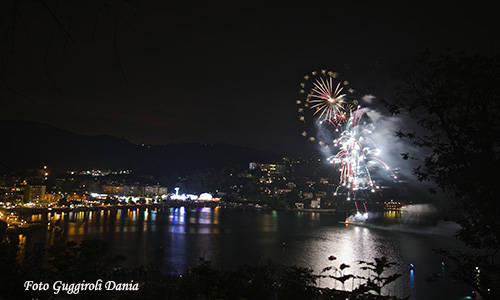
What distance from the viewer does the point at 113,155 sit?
90688 mm

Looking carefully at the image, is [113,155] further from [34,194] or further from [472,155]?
[472,155]

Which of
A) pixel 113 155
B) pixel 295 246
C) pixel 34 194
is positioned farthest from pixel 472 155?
pixel 113 155

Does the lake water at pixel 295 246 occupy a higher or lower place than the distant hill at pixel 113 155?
lower

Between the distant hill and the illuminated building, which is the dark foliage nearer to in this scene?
the illuminated building

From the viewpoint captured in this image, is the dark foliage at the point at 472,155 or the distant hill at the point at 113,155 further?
the distant hill at the point at 113,155

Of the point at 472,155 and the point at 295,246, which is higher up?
the point at 472,155

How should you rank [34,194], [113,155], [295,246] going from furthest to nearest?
[113,155] < [34,194] < [295,246]

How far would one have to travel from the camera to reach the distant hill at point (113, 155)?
206 feet

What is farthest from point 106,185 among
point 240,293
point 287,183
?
point 240,293

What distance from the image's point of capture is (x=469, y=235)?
5.17ft

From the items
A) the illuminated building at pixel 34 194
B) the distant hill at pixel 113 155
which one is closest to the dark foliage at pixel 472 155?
the illuminated building at pixel 34 194

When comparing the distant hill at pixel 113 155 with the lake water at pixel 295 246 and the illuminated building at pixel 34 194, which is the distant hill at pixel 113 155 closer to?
the illuminated building at pixel 34 194

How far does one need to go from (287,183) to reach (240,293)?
2275 inches

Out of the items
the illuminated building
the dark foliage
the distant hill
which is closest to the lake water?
the dark foliage
